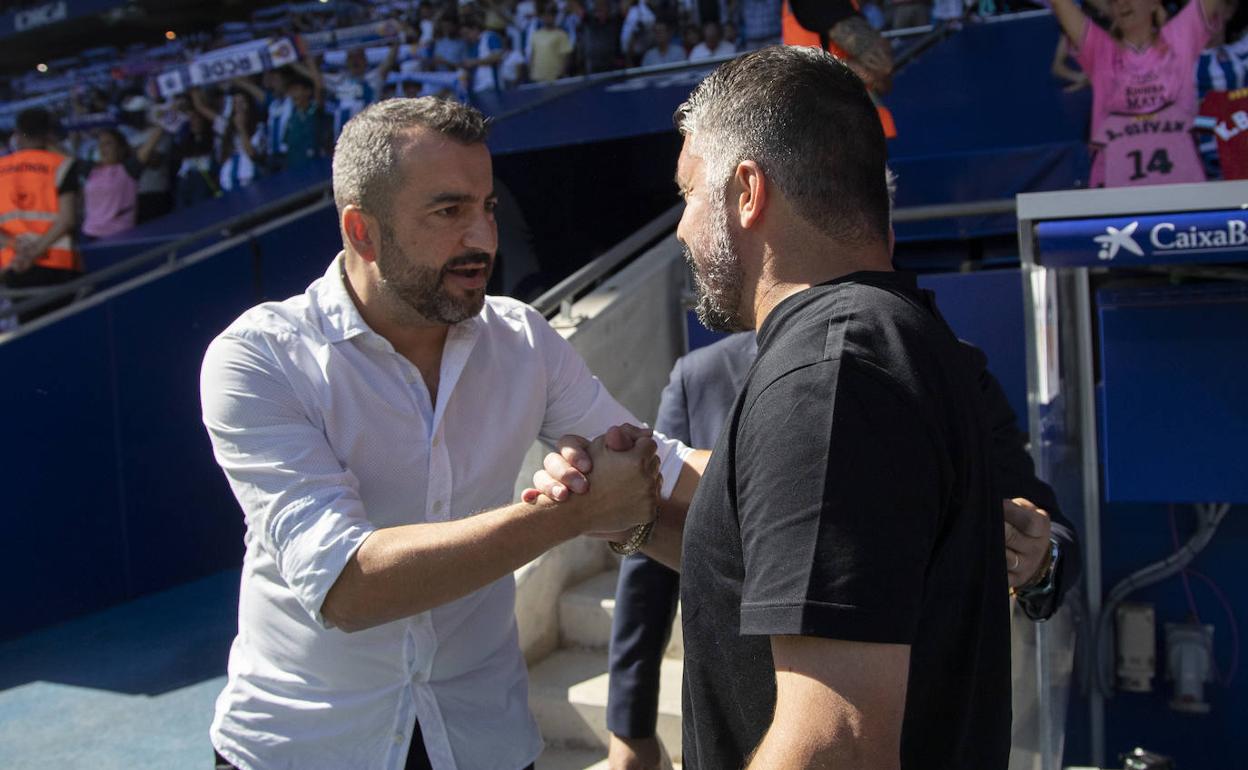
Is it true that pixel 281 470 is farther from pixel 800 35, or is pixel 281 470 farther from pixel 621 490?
pixel 800 35

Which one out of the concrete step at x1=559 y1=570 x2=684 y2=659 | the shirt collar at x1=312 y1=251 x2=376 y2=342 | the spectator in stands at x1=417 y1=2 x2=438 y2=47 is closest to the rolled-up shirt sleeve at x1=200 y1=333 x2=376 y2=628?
the shirt collar at x1=312 y1=251 x2=376 y2=342

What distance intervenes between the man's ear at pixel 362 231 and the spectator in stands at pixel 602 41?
8972mm

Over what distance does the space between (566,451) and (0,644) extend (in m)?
4.88

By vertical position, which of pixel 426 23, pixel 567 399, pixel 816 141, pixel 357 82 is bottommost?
pixel 567 399

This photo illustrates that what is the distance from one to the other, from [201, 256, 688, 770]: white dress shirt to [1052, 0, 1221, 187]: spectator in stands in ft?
12.3

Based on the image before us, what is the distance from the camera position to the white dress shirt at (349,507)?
196 centimetres

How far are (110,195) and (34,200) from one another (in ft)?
10.5

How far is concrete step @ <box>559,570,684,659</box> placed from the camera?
4531mm

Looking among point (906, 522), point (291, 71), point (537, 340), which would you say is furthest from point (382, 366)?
point (291, 71)

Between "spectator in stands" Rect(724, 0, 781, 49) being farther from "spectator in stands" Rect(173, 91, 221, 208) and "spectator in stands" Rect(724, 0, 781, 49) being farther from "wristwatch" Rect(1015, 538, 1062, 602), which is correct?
"wristwatch" Rect(1015, 538, 1062, 602)

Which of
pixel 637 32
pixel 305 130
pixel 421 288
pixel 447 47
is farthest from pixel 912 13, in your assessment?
pixel 421 288

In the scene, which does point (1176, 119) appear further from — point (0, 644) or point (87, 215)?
point (87, 215)

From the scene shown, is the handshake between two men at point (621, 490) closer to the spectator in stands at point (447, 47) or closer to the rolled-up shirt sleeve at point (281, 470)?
the rolled-up shirt sleeve at point (281, 470)

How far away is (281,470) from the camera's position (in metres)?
1.91
